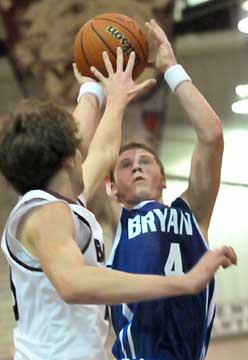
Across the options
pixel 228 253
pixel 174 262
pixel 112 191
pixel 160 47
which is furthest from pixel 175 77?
pixel 228 253

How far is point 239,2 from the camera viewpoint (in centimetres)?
641

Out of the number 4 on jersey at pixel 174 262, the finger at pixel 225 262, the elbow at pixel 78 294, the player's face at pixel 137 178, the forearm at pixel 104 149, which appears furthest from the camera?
the player's face at pixel 137 178

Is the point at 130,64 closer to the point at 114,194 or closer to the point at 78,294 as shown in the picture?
the point at 114,194

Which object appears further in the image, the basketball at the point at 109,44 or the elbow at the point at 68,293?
the basketball at the point at 109,44

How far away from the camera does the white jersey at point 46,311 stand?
194cm

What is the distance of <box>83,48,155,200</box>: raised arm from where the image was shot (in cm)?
259

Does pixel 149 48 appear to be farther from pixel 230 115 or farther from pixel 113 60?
pixel 230 115

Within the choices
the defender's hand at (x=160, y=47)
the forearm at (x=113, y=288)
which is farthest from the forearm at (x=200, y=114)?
the forearm at (x=113, y=288)

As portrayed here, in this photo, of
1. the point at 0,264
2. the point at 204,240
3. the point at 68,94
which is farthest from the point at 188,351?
the point at 68,94

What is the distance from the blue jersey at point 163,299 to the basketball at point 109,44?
0.54m

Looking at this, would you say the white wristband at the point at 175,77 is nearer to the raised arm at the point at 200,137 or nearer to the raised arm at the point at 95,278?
the raised arm at the point at 200,137

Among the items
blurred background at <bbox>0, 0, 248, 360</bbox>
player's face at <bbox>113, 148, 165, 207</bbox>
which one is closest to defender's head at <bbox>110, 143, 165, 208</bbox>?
player's face at <bbox>113, 148, 165, 207</bbox>

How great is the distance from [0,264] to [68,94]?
4.51 feet

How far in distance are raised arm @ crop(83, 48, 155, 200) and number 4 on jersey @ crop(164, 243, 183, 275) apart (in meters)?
0.35
